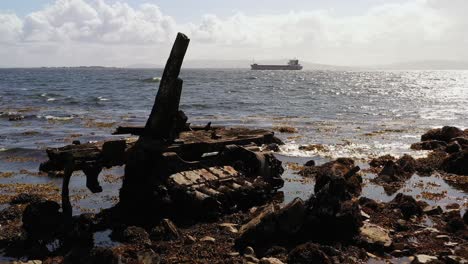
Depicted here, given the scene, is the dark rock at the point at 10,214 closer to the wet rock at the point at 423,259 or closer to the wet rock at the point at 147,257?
the wet rock at the point at 147,257

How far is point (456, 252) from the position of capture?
1019 centimetres

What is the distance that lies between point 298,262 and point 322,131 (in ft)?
83.8

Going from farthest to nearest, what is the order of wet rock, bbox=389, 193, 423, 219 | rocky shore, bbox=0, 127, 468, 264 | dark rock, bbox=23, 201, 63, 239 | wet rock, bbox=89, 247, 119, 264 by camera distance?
wet rock, bbox=389, 193, 423, 219 → dark rock, bbox=23, 201, 63, 239 → rocky shore, bbox=0, 127, 468, 264 → wet rock, bbox=89, 247, 119, 264

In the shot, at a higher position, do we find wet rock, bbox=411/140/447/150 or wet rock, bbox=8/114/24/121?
wet rock, bbox=411/140/447/150

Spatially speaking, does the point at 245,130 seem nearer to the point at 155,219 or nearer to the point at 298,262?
the point at 155,219

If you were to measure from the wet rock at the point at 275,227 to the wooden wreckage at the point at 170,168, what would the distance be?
2149 mm

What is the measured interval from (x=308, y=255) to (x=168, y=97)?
250 inches

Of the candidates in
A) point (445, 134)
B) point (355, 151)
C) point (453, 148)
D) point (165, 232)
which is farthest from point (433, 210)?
point (445, 134)

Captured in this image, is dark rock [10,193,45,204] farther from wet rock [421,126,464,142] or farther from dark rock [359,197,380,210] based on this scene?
wet rock [421,126,464,142]

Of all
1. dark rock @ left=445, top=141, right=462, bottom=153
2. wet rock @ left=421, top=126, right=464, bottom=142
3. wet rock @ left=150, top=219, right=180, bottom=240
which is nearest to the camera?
wet rock @ left=150, top=219, right=180, bottom=240

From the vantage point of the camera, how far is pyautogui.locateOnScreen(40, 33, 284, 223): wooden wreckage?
12.7 metres

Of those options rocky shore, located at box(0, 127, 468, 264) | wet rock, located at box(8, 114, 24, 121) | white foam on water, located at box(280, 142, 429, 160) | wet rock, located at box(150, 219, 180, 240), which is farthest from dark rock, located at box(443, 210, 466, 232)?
wet rock, located at box(8, 114, 24, 121)

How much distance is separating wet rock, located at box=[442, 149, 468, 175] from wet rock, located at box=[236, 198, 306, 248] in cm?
1082

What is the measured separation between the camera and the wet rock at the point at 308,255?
9.45 metres
